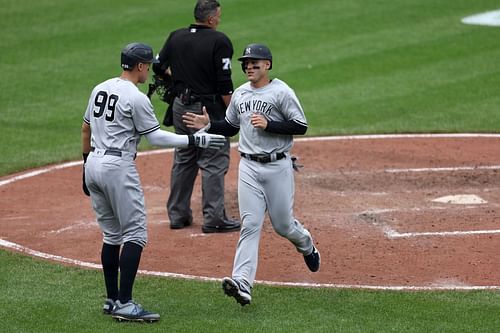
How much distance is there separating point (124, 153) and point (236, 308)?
1.39m

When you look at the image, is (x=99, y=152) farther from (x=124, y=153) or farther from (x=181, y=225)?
(x=181, y=225)

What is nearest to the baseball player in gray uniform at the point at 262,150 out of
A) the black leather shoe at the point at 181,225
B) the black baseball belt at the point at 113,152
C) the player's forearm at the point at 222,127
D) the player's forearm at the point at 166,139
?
the player's forearm at the point at 222,127

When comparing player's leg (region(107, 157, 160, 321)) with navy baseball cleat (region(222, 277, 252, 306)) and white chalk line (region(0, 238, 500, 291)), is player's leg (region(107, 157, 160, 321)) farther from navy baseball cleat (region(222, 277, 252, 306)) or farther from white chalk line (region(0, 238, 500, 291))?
white chalk line (region(0, 238, 500, 291))

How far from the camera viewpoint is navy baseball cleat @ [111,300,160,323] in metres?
7.68

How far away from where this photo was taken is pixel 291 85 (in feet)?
55.8

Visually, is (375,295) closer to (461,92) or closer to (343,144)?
(343,144)

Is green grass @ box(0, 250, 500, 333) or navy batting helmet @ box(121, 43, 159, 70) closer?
green grass @ box(0, 250, 500, 333)

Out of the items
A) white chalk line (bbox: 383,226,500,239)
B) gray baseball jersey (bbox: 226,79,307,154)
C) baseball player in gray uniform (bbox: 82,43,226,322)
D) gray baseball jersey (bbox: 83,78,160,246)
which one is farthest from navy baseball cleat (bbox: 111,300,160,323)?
white chalk line (bbox: 383,226,500,239)

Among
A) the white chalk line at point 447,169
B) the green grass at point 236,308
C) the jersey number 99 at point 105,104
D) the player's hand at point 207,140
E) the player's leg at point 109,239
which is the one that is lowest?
the white chalk line at point 447,169

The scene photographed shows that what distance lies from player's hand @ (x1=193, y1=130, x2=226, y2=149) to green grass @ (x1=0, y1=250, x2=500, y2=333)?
116 cm

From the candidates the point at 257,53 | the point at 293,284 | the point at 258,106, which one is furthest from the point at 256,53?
the point at 293,284

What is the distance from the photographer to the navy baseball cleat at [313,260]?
28.6 feet

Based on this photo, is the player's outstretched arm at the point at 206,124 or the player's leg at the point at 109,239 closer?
the player's leg at the point at 109,239

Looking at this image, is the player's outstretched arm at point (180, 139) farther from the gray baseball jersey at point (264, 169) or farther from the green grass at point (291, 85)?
the green grass at point (291, 85)
